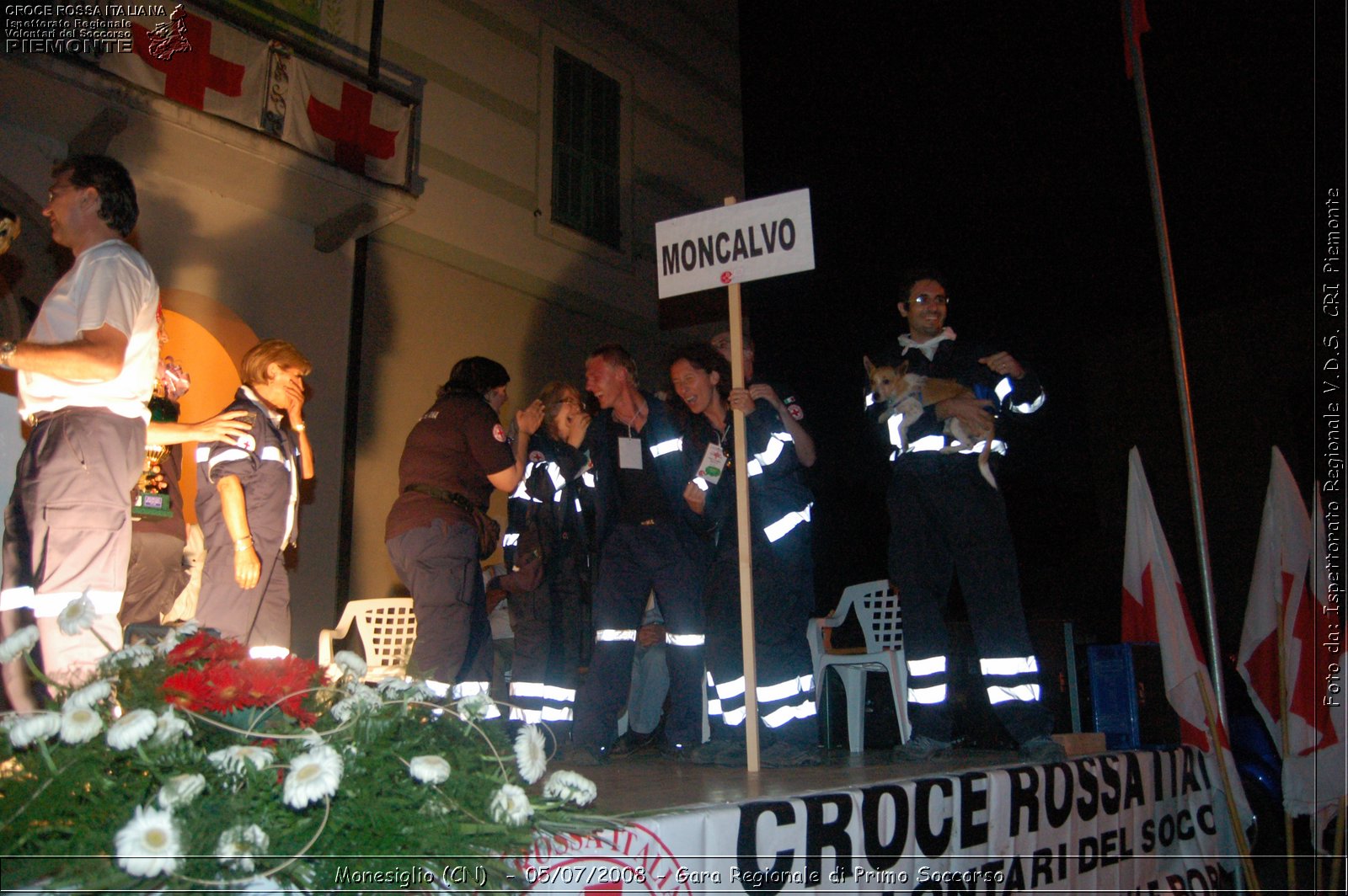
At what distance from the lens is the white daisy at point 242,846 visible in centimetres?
132

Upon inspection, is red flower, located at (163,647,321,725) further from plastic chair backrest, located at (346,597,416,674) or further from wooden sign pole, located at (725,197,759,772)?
plastic chair backrest, located at (346,597,416,674)

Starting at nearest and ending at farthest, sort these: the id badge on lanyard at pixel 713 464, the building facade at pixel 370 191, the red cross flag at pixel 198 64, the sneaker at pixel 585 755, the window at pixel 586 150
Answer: the sneaker at pixel 585 755 → the id badge on lanyard at pixel 713 464 → the red cross flag at pixel 198 64 → the building facade at pixel 370 191 → the window at pixel 586 150

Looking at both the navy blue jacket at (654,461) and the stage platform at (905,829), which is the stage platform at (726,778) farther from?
the navy blue jacket at (654,461)

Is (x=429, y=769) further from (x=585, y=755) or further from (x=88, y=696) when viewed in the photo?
(x=585, y=755)

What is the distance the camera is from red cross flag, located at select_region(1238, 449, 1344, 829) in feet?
14.0

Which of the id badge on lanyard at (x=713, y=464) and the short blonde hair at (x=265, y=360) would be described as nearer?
the id badge on lanyard at (x=713, y=464)

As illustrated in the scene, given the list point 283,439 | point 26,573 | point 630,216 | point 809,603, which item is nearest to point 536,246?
point 630,216

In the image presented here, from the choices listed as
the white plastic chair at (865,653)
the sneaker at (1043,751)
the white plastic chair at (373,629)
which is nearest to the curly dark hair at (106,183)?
the white plastic chair at (373,629)

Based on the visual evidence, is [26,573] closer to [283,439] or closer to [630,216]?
[283,439]

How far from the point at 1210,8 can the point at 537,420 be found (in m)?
4.97

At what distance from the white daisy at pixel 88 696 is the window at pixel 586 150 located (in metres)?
8.84

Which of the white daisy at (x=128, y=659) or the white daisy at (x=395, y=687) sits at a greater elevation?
the white daisy at (x=128, y=659)

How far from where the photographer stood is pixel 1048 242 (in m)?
6.50

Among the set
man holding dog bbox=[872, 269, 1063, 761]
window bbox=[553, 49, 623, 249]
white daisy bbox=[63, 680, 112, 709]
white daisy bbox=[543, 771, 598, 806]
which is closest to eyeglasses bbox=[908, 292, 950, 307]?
man holding dog bbox=[872, 269, 1063, 761]
